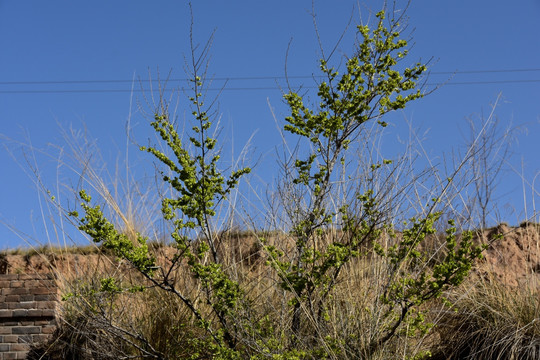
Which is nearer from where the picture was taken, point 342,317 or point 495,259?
point 342,317

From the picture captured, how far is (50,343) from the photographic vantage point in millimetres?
6410

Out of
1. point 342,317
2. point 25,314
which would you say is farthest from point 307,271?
point 25,314

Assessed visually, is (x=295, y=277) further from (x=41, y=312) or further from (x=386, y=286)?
(x=41, y=312)

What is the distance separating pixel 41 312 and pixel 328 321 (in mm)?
A: 3130

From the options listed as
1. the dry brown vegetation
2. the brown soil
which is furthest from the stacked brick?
the brown soil

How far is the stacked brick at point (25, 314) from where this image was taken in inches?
255

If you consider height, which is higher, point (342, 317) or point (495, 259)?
point (495, 259)

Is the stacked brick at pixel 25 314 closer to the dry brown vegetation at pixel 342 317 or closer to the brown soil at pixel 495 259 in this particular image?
the dry brown vegetation at pixel 342 317

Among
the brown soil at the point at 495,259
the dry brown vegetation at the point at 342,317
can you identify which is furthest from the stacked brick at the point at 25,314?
the brown soil at the point at 495,259

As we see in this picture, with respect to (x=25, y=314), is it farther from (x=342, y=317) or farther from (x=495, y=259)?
(x=495, y=259)

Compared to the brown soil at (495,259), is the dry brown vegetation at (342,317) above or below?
below

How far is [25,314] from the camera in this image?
21.5 feet

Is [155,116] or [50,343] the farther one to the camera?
[50,343]

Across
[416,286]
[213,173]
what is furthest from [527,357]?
[213,173]
